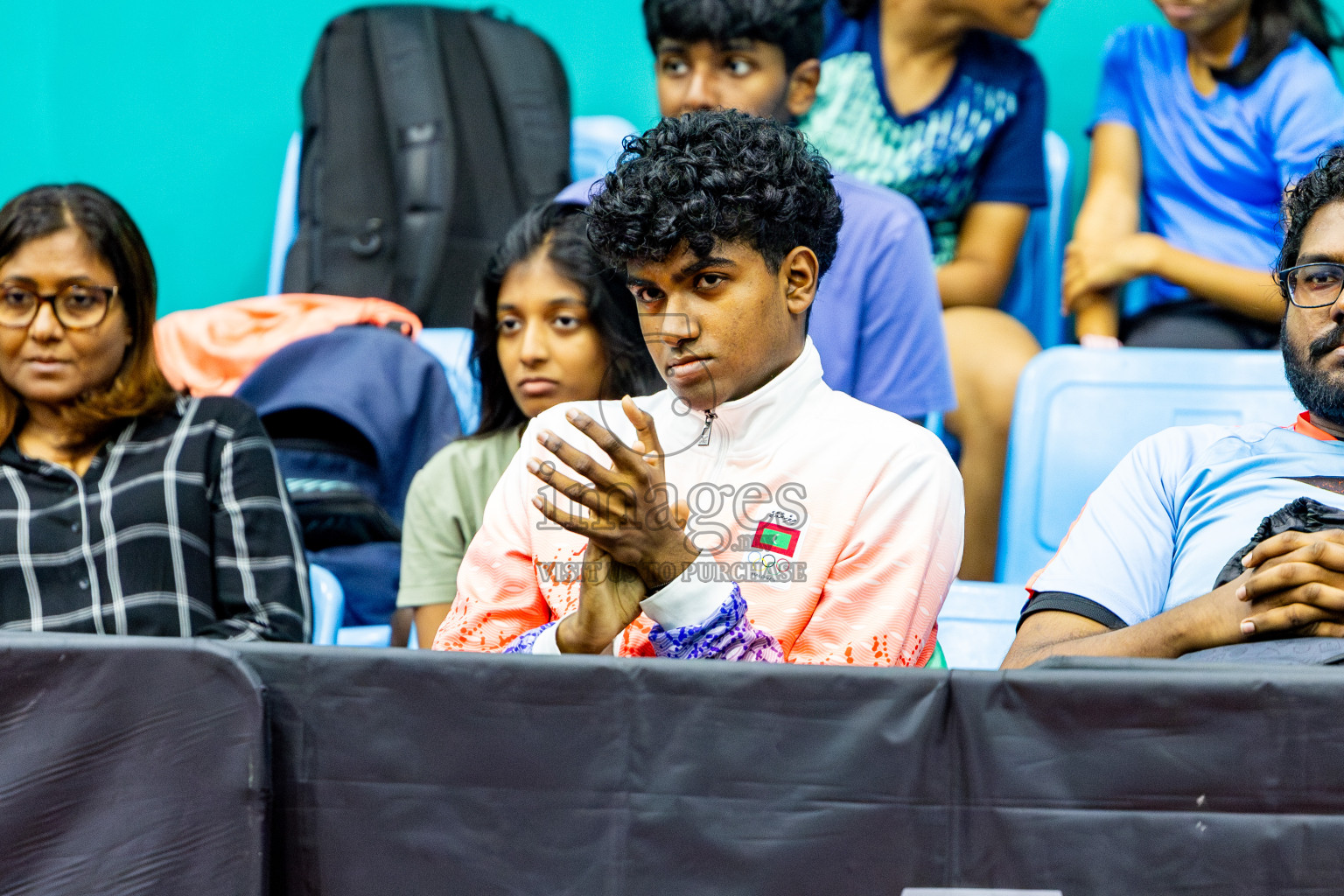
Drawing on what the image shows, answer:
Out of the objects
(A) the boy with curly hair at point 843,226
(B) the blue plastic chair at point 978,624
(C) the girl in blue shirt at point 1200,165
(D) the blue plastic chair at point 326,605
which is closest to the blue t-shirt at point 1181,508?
(B) the blue plastic chair at point 978,624

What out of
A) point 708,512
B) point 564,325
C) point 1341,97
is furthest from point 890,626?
point 1341,97

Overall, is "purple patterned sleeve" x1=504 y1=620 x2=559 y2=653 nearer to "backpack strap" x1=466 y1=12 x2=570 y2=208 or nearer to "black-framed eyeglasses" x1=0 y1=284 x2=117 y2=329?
"black-framed eyeglasses" x1=0 y1=284 x2=117 y2=329

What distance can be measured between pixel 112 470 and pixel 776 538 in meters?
1.04

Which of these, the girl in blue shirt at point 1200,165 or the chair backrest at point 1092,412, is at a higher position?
the girl in blue shirt at point 1200,165

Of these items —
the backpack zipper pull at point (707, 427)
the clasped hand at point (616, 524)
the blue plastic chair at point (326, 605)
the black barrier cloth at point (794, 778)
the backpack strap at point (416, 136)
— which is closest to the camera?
the black barrier cloth at point (794, 778)

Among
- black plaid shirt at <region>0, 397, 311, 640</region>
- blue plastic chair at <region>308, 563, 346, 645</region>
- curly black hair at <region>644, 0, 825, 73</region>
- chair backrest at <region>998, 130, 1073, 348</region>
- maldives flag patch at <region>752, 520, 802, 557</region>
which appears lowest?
blue plastic chair at <region>308, 563, 346, 645</region>

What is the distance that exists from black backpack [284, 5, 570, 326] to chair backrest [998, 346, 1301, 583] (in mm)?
1268

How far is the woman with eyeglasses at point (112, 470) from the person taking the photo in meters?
1.89

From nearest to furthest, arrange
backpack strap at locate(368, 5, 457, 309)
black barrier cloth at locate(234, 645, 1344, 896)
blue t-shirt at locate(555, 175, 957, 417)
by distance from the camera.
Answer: black barrier cloth at locate(234, 645, 1344, 896)
blue t-shirt at locate(555, 175, 957, 417)
backpack strap at locate(368, 5, 457, 309)

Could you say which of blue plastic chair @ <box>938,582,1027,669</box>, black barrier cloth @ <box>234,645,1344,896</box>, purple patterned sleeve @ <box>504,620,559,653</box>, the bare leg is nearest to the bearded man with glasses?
blue plastic chair @ <box>938,582,1027,669</box>

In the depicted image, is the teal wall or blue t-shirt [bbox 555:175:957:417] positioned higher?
the teal wall

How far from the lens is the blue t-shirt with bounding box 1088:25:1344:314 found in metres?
2.67

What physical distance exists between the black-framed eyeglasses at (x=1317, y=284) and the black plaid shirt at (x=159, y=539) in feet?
4.57

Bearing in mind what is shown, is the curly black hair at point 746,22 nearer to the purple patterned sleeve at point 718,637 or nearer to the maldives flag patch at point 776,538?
the maldives flag patch at point 776,538
